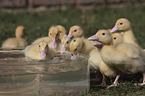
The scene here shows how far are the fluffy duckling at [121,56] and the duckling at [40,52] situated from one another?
53 centimetres

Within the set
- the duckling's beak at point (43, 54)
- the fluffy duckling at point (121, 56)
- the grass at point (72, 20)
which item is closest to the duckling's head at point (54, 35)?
the duckling's beak at point (43, 54)

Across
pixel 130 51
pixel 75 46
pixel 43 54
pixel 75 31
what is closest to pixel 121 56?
pixel 130 51

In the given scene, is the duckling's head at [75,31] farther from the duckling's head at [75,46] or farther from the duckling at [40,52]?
the duckling at [40,52]

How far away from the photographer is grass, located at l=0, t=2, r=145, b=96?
6.18 m

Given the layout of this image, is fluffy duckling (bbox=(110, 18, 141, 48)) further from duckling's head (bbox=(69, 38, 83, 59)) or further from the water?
the water

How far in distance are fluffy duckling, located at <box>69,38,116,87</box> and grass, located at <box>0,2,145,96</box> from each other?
1879mm

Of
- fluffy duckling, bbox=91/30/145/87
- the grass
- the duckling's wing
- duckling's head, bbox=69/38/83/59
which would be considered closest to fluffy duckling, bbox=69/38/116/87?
duckling's head, bbox=69/38/83/59

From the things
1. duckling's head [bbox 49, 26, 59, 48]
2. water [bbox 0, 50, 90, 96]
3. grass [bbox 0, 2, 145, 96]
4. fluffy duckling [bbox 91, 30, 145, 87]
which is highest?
grass [bbox 0, 2, 145, 96]

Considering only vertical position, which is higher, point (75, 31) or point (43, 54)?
point (75, 31)

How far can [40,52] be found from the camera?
3.15 m

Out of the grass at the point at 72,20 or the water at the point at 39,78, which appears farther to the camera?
the grass at the point at 72,20

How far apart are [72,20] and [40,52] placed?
3.99 m

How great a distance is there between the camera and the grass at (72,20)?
618 centimetres

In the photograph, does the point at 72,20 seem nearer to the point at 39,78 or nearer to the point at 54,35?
the point at 54,35
